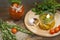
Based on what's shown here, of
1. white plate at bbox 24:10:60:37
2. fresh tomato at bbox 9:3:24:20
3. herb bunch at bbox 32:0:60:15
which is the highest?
herb bunch at bbox 32:0:60:15

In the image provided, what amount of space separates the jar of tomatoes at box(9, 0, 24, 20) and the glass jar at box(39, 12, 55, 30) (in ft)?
0.36

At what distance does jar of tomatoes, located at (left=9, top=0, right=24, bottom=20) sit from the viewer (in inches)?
40.1

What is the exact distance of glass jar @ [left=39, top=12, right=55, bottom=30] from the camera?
979mm

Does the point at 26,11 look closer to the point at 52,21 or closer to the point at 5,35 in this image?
the point at 52,21

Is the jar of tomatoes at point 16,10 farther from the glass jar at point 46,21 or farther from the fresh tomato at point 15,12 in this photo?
the glass jar at point 46,21

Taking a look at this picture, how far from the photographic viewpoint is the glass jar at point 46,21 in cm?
98

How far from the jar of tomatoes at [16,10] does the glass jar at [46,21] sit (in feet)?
0.36

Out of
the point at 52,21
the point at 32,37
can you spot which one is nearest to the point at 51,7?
the point at 52,21

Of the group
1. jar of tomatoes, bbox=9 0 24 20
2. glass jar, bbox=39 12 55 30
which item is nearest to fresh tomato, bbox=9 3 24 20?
jar of tomatoes, bbox=9 0 24 20

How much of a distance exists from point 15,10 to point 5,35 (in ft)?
0.72

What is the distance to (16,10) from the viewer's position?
102cm

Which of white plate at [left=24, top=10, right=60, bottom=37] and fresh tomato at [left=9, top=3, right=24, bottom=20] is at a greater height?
fresh tomato at [left=9, top=3, right=24, bottom=20]

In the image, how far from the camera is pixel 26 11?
3.65ft

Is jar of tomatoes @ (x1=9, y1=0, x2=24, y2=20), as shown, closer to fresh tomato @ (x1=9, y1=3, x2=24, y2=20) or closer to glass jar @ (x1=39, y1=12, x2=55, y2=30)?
fresh tomato @ (x1=9, y1=3, x2=24, y2=20)
